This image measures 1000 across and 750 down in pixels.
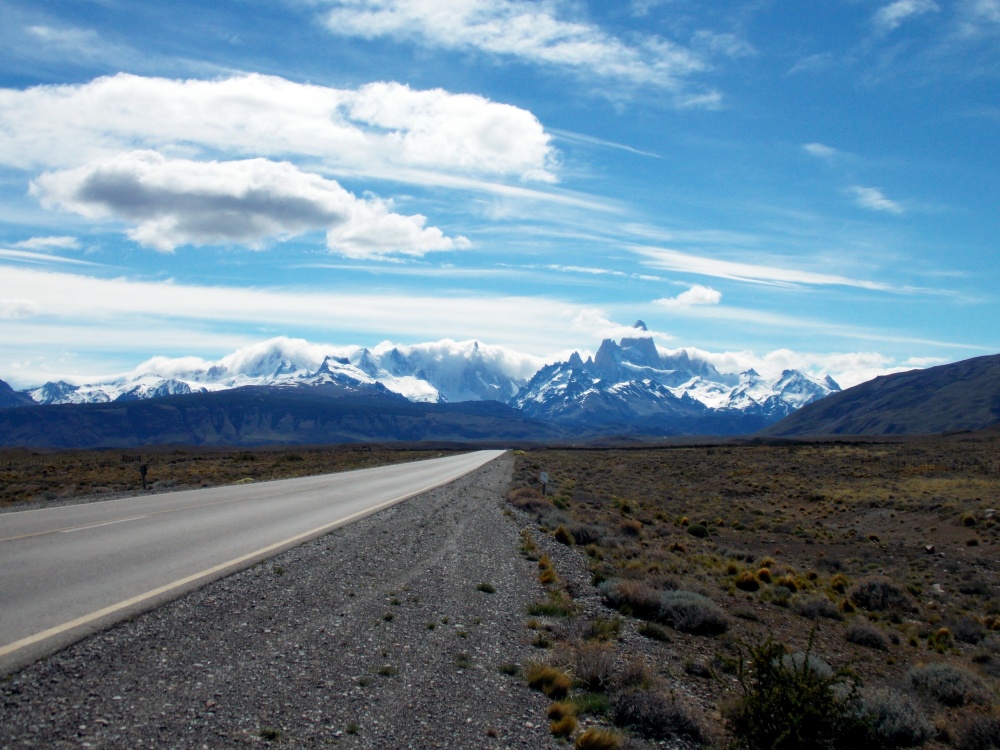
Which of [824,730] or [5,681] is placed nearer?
[5,681]

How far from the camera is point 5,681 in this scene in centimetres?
574

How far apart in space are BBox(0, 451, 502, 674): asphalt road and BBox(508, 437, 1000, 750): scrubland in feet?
15.4

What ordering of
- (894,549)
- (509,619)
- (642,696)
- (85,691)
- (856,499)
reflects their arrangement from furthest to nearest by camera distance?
(856,499) < (894,549) < (509,619) < (642,696) < (85,691)

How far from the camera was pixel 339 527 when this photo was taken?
16.1 metres

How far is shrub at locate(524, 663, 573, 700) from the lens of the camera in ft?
23.2

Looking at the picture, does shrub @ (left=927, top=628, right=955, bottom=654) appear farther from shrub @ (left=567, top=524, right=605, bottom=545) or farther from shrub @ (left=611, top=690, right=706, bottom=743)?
shrub @ (left=611, top=690, right=706, bottom=743)

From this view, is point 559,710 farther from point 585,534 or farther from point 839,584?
point 839,584

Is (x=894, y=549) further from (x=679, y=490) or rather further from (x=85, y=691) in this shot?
(x=85, y=691)

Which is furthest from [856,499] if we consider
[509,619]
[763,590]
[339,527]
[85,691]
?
[85,691]

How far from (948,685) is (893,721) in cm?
263

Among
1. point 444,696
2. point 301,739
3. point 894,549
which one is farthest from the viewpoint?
point 894,549

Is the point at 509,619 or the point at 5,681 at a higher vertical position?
the point at 5,681

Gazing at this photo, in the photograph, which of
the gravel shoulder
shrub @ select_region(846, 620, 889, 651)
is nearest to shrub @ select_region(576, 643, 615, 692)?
the gravel shoulder

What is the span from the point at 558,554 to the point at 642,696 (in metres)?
9.09
